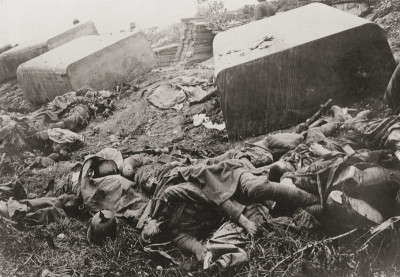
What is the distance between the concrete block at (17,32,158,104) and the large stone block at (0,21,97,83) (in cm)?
144

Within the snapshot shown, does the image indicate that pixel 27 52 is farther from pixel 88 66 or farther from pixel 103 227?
pixel 103 227

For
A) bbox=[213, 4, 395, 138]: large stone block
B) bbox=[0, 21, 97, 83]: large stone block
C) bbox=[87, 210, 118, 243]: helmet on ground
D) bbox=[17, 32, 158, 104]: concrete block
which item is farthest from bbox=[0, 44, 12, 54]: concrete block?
bbox=[87, 210, 118, 243]: helmet on ground

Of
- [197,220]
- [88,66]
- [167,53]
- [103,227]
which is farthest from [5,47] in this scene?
[197,220]

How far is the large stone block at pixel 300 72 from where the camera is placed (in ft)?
13.3

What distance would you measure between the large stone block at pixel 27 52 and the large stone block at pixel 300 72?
24.0ft

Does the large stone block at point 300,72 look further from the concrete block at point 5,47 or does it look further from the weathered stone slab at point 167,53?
the concrete block at point 5,47

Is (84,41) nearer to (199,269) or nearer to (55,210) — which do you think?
(55,210)

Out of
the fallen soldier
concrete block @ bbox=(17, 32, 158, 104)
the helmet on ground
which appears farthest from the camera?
concrete block @ bbox=(17, 32, 158, 104)

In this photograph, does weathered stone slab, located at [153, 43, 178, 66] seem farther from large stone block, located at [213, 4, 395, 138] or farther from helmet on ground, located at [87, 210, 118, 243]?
helmet on ground, located at [87, 210, 118, 243]

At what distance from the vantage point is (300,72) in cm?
415

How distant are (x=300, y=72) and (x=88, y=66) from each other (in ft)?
16.7

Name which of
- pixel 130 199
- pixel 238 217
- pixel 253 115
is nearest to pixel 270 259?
pixel 238 217

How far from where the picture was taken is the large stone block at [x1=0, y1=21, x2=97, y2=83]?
9.87 m

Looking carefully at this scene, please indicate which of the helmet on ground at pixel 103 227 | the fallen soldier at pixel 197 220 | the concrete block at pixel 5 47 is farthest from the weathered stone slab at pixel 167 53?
the fallen soldier at pixel 197 220
